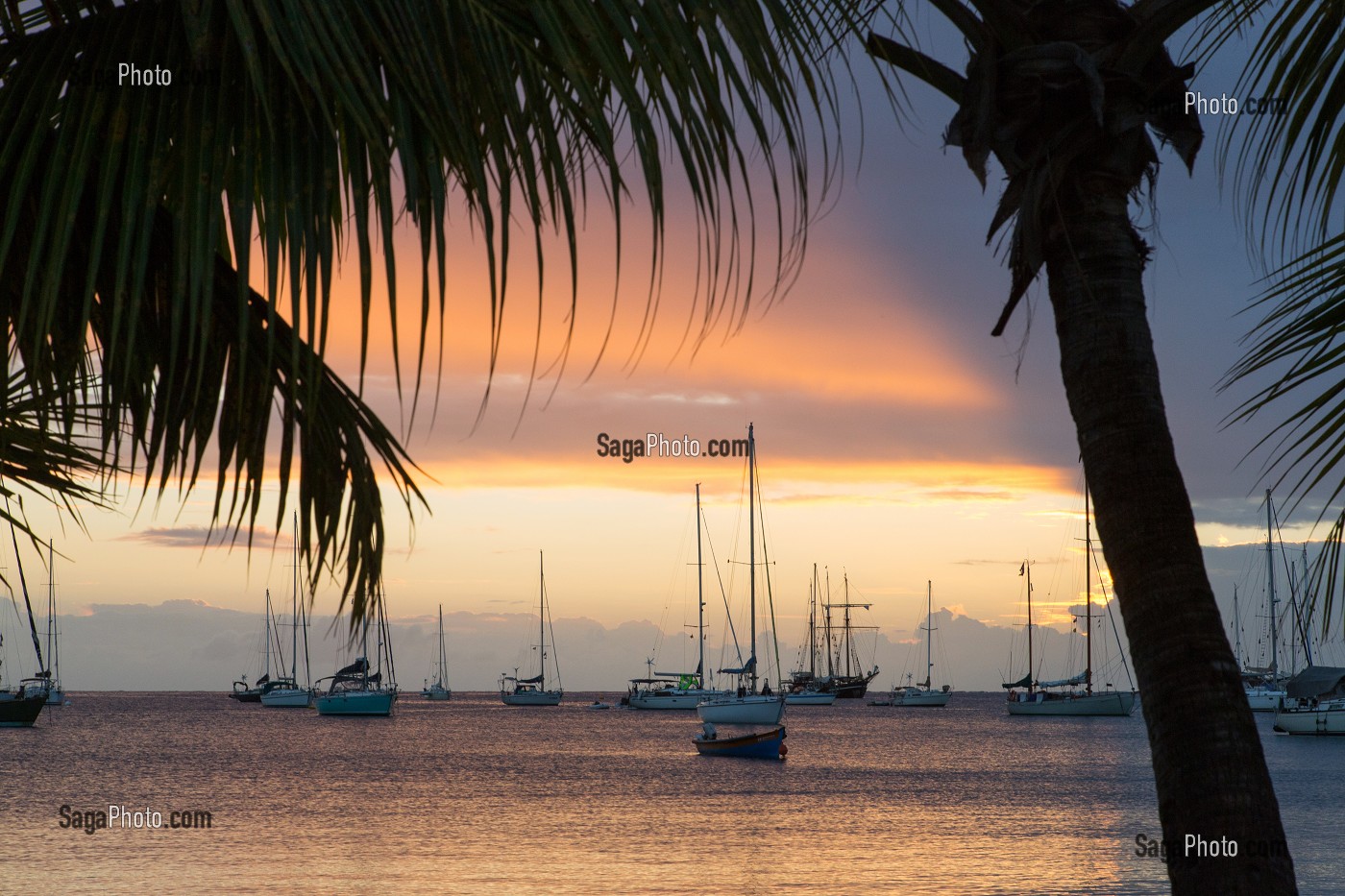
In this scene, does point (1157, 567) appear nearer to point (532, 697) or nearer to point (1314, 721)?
point (1314, 721)

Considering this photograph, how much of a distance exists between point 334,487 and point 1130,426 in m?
2.42

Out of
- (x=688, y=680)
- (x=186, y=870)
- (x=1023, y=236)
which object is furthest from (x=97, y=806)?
(x=688, y=680)

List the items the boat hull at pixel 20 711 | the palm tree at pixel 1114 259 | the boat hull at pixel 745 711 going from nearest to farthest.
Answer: the palm tree at pixel 1114 259 < the boat hull at pixel 745 711 < the boat hull at pixel 20 711

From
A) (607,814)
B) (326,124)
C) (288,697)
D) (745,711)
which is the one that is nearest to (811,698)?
(288,697)

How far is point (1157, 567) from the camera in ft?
12.5

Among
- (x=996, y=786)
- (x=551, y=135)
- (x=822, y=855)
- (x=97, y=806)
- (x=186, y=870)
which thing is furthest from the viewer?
(x=996, y=786)

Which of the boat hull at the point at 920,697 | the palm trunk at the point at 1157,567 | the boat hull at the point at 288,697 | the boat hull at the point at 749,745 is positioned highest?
the palm trunk at the point at 1157,567

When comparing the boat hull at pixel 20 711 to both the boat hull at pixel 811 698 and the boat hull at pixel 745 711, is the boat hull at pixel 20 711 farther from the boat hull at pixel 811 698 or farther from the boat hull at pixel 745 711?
the boat hull at pixel 811 698

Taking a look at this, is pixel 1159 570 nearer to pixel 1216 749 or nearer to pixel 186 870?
pixel 1216 749

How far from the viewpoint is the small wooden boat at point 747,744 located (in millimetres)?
65875

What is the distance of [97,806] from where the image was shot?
5172 cm

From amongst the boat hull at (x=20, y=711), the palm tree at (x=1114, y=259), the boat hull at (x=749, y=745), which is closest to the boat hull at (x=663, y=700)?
the boat hull at (x=749, y=745)

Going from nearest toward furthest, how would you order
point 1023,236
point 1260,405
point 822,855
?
point 1260,405 → point 1023,236 → point 822,855

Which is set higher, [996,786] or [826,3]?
[826,3]
